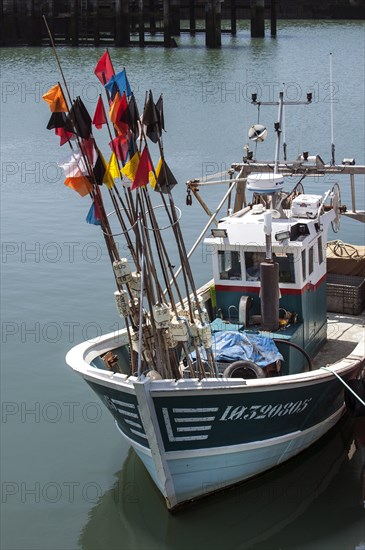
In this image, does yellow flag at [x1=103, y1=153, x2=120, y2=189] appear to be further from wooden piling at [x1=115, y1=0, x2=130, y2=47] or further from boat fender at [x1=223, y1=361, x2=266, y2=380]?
wooden piling at [x1=115, y1=0, x2=130, y2=47]

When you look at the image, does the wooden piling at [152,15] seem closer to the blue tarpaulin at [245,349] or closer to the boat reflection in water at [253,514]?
the blue tarpaulin at [245,349]

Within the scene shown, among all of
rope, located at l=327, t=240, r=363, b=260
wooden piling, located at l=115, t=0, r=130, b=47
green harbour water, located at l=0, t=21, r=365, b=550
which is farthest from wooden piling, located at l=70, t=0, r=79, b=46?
rope, located at l=327, t=240, r=363, b=260

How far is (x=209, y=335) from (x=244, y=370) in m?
1.24

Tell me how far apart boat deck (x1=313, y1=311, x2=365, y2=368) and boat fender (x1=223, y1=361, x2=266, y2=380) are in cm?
208

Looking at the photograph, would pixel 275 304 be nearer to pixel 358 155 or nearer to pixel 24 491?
pixel 24 491

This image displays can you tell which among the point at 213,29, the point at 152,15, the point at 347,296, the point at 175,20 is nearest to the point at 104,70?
the point at 347,296

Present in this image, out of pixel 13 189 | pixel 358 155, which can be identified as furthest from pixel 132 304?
pixel 358 155

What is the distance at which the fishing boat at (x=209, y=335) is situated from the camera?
11.5 metres

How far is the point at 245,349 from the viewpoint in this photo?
44.7 feet

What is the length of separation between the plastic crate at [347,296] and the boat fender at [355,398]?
2.88 m

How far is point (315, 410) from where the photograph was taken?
14086mm

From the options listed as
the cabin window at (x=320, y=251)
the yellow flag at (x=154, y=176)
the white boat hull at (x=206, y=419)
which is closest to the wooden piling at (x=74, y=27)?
the cabin window at (x=320, y=251)

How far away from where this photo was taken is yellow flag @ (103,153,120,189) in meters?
11.6

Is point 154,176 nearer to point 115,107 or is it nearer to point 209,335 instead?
point 115,107
